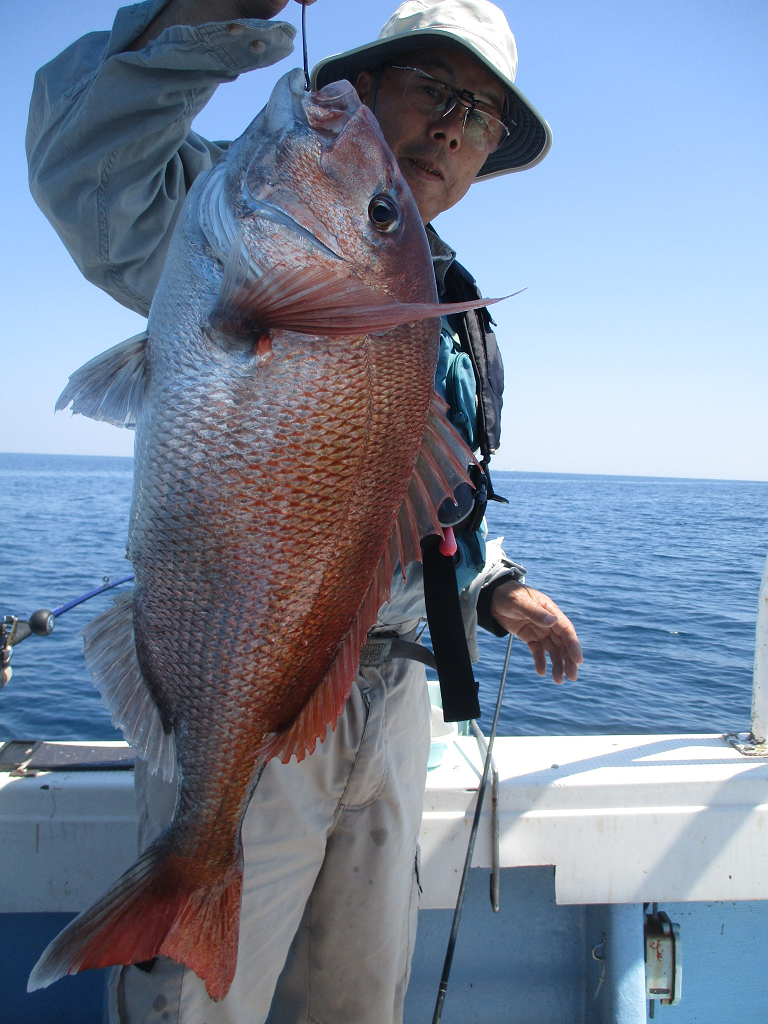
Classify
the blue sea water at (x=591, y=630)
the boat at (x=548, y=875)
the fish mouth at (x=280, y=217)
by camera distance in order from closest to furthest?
the fish mouth at (x=280, y=217)
the boat at (x=548, y=875)
the blue sea water at (x=591, y=630)

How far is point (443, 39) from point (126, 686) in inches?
71.6

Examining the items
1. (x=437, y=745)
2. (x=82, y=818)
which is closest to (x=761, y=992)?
(x=437, y=745)

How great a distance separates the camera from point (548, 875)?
2.60m

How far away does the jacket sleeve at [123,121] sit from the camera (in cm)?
119

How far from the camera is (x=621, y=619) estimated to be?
1296cm

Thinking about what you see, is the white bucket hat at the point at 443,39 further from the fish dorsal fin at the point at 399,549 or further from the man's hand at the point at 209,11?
the fish dorsal fin at the point at 399,549

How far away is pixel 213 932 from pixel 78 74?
1686mm

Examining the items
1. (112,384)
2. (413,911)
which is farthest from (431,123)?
(413,911)

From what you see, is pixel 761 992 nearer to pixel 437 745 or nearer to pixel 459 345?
pixel 437 745

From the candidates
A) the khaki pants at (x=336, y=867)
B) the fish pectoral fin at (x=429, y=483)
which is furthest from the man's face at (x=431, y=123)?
the khaki pants at (x=336, y=867)

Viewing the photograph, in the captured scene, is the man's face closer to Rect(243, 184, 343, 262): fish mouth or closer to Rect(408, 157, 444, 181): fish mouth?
Rect(408, 157, 444, 181): fish mouth

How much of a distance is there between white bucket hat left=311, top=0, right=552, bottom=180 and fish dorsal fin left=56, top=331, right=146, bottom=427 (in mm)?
1203

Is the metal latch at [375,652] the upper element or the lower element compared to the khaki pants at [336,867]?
upper

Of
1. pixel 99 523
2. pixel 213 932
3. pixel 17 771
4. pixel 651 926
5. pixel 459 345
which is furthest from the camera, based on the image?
pixel 99 523
